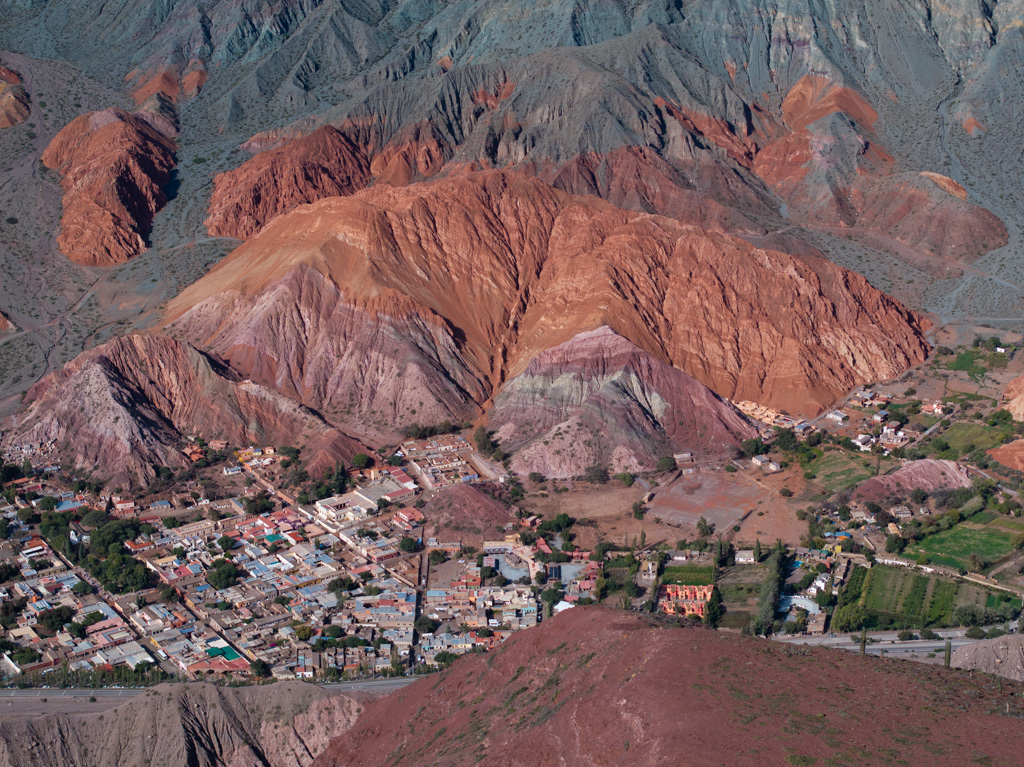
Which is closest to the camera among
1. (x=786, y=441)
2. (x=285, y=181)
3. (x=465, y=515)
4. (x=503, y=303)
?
(x=465, y=515)

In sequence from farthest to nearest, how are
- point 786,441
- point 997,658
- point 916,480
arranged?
point 786,441, point 916,480, point 997,658

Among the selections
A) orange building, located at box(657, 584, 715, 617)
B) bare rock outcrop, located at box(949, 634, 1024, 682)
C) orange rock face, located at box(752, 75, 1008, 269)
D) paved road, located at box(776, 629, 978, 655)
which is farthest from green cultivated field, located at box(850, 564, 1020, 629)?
orange rock face, located at box(752, 75, 1008, 269)

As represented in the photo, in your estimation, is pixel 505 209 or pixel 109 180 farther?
pixel 109 180

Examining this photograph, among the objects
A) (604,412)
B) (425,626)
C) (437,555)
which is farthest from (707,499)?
(425,626)

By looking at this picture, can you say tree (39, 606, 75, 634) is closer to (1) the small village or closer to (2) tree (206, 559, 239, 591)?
(1) the small village

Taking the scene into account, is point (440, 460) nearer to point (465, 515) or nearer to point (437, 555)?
point (465, 515)

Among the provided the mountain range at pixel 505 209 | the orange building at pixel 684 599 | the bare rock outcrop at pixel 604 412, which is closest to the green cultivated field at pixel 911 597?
the orange building at pixel 684 599

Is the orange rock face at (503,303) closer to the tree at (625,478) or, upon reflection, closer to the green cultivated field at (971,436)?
the green cultivated field at (971,436)
